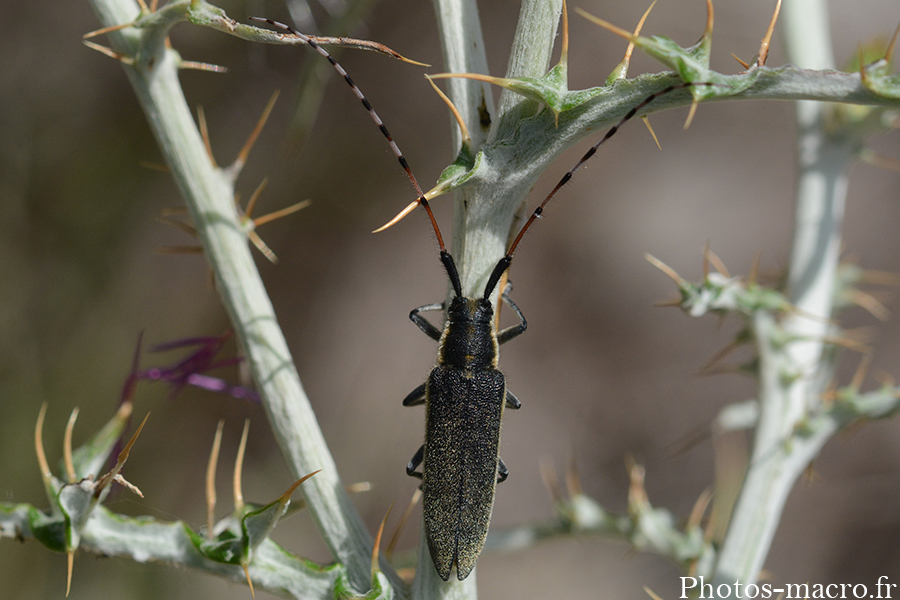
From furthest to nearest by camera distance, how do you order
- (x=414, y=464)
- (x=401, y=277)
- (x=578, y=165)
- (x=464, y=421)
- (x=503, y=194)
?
1. (x=401, y=277)
2. (x=414, y=464)
3. (x=464, y=421)
4. (x=578, y=165)
5. (x=503, y=194)

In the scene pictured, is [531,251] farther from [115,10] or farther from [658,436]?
[115,10]

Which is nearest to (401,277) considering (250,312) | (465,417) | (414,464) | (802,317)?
(414,464)

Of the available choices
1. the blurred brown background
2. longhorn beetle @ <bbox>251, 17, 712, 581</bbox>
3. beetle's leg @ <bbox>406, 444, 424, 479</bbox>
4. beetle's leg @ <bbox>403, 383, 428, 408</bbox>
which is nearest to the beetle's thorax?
longhorn beetle @ <bbox>251, 17, 712, 581</bbox>

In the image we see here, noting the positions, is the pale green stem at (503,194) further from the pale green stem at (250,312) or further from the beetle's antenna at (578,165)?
the pale green stem at (250,312)

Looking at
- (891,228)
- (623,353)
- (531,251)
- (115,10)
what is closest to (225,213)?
(115,10)

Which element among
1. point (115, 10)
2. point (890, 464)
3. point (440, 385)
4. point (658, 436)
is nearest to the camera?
point (115, 10)

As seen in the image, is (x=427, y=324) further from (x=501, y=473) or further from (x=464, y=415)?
(x=501, y=473)
